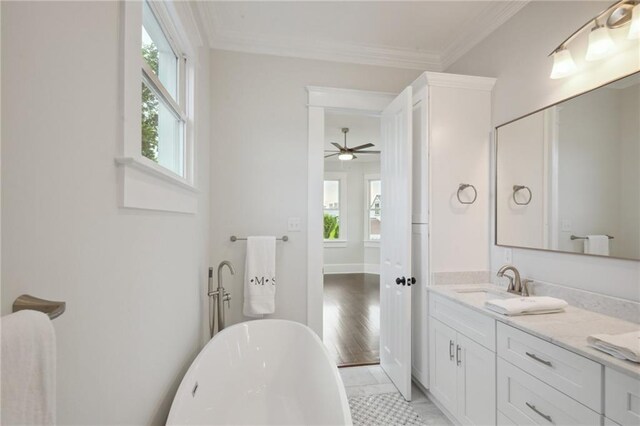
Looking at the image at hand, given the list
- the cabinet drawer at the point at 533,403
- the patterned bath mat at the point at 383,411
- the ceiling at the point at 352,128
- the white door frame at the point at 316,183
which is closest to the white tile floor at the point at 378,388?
the patterned bath mat at the point at 383,411

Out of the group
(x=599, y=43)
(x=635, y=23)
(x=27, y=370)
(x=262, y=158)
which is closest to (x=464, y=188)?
(x=599, y=43)

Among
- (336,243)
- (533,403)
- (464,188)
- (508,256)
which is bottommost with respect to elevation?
(533,403)

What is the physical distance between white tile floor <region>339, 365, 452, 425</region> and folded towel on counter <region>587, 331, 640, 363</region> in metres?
1.21

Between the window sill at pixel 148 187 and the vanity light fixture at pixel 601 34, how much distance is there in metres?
2.16

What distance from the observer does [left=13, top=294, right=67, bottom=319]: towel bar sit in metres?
0.52

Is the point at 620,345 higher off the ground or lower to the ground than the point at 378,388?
higher

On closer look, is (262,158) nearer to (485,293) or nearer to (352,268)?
(485,293)

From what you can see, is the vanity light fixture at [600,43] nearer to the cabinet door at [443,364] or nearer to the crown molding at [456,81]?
the crown molding at [456,81]

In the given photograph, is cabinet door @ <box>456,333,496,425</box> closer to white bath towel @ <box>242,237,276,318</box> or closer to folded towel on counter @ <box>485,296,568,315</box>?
folded towel on counter @ <box>485,296,568,315</box>

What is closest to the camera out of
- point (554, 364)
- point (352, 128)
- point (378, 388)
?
point (554, 364)

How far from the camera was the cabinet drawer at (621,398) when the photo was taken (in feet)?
3.06

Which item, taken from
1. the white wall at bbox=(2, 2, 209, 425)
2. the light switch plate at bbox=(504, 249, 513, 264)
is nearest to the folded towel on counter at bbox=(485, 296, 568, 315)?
the light switch plate at bbox=(504, 249, 513, 264)

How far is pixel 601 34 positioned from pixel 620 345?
1.48 m

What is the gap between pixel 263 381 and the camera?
1867 mm
